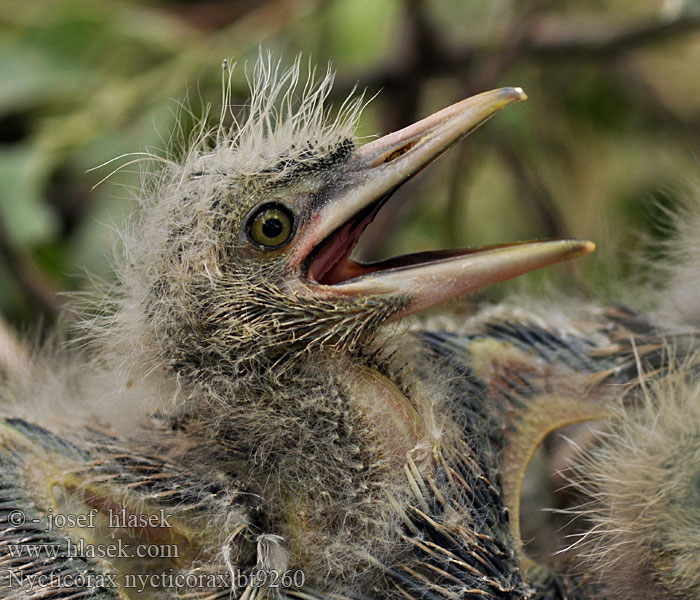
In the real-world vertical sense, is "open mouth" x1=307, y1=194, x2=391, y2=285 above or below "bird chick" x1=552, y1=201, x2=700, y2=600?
above

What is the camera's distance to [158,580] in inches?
25.8

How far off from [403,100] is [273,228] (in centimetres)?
83

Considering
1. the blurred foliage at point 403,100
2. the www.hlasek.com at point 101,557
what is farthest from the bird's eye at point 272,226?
the blurred foliage at point 403,100

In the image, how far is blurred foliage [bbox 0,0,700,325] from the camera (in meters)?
1.29

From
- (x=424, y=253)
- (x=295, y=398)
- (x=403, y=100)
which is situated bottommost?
(x=295, y=398)

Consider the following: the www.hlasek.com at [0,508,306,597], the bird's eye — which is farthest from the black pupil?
the www.hlasek.com at [0,508,306,597]

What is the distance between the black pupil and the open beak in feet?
0.06

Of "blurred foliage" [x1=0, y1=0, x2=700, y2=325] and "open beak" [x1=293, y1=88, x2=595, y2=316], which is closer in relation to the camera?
"open beak" [x1=293, y1=88, x2=595, y2=316]

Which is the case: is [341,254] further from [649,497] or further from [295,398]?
[649,497]

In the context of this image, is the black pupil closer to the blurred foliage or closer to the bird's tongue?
the bird's tongue

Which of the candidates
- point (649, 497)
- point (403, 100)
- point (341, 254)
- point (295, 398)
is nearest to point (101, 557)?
point (295, 398)

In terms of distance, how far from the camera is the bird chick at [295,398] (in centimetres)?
62

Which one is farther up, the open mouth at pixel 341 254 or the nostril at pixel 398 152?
the nostril at pixel 398 152

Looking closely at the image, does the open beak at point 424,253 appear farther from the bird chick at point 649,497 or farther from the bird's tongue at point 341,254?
the bird chick at point 649,497
